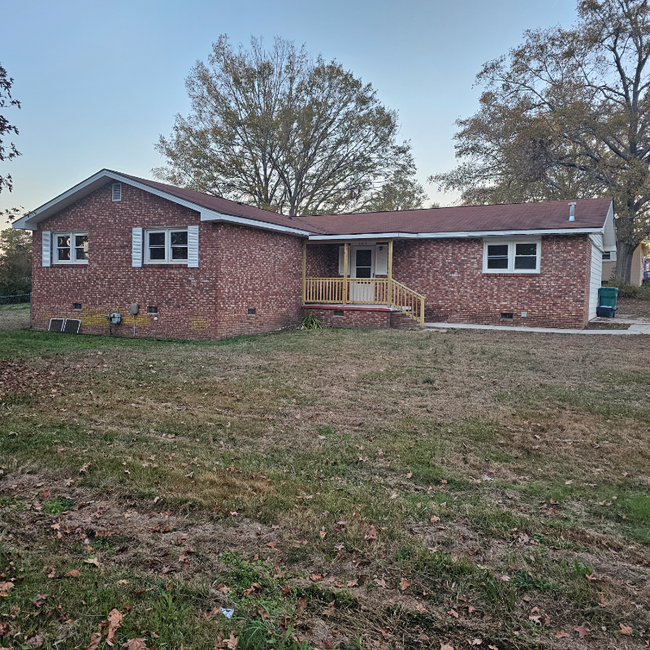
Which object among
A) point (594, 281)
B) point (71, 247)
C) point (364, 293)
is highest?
point (71, 247)

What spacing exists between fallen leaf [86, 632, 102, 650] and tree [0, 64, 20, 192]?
7.72m

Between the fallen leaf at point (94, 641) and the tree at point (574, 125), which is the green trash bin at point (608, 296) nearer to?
the tree at point (574, 125)

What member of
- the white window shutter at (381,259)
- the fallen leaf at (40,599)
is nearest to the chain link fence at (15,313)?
the white window shutter at (381,259)

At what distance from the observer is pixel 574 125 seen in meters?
24.8

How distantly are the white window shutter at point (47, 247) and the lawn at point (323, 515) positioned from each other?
9.15m

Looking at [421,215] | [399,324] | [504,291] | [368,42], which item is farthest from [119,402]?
[368,42]

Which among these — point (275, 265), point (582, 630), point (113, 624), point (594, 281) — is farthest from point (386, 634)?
point (594, 281)

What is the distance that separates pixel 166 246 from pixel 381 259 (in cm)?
787

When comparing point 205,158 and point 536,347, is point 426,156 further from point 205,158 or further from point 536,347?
point 536,347

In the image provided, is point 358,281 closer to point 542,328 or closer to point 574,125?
point 542,328

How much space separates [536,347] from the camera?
11195 mm

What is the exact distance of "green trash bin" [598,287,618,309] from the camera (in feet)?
62.2

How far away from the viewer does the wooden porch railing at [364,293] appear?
16223 mm

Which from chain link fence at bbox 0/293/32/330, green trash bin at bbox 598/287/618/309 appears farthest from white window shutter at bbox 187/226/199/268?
green trash bin at bbox 598/287/618/309
